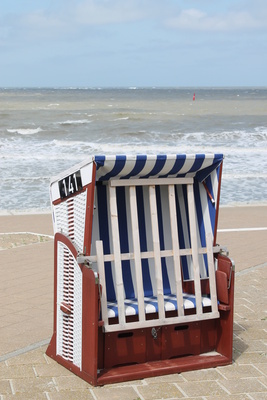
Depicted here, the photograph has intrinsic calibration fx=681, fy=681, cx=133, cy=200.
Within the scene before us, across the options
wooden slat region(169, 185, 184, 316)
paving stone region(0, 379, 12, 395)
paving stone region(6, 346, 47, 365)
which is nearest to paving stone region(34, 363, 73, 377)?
paving stone region(6, 346, 47, 365)

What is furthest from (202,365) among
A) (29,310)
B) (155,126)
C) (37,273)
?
(155,126)

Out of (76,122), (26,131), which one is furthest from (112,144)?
(76,122)

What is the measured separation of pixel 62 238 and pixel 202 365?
1412 mm

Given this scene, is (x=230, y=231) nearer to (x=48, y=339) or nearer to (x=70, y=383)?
(x=48, y=339)

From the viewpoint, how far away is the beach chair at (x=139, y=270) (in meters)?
4.77

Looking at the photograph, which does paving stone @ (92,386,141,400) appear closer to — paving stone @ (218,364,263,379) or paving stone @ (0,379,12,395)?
paving stone @ (0,379,12,395)

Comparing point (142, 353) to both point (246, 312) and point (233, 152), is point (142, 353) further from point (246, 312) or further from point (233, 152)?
point (233, 152)

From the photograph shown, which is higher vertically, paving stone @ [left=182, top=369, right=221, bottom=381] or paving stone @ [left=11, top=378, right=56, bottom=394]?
paving stone @ [left=11, top=378, right=56, bottom=394]

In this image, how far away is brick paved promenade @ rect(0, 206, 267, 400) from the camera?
465cm

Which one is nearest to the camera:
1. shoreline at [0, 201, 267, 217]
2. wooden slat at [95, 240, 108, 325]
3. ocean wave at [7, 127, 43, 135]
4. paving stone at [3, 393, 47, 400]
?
paving stone at [3, 393, 47, 400]

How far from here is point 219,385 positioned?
4801 millimetres

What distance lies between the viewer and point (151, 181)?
16.5 feet

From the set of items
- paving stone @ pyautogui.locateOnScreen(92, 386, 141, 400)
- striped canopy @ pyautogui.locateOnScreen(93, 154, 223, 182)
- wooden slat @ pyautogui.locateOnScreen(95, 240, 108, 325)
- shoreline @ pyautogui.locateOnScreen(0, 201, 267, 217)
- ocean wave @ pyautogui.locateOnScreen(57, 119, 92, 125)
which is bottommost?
ocean wave @ pyautogui.locateOnScreen(57, 119, 92, 125)

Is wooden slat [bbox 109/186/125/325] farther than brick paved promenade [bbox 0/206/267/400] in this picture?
Yes
